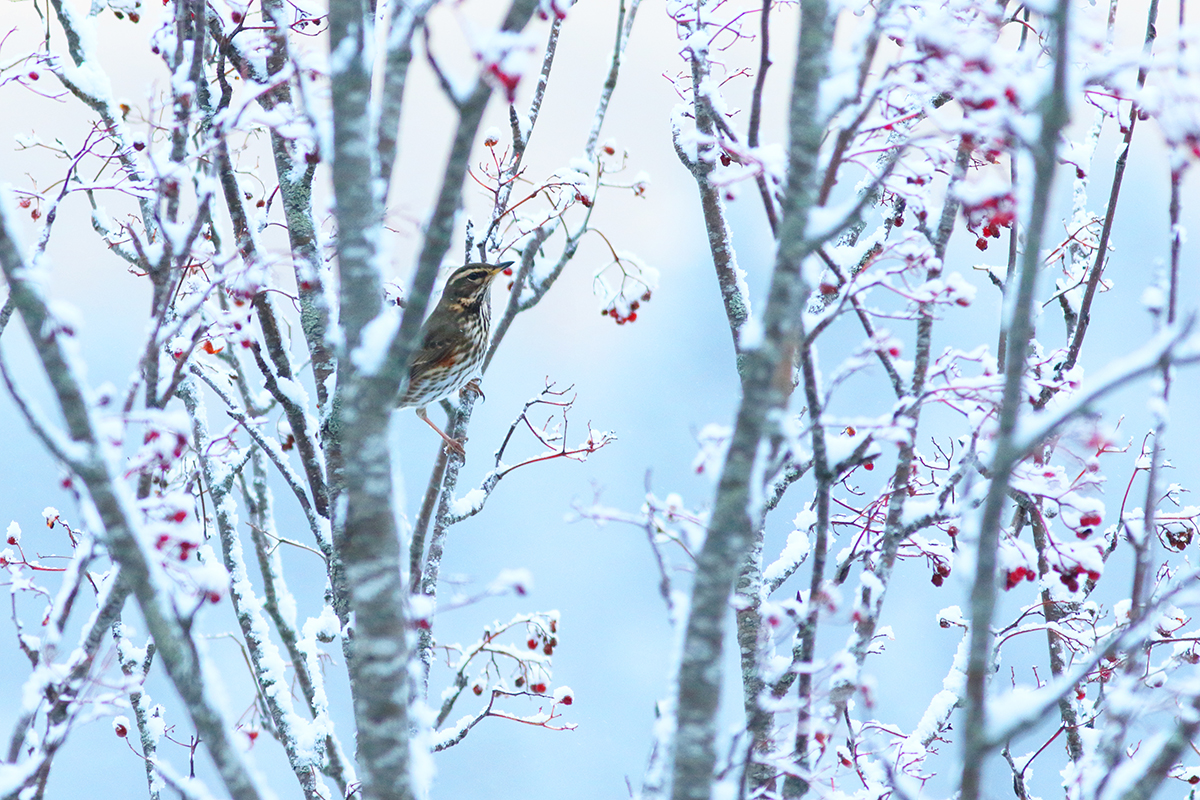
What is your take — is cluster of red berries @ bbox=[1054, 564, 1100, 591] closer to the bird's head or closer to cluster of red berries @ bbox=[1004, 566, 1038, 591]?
cluster of red berries @ bbox=[1004, 566, 1038, 591]

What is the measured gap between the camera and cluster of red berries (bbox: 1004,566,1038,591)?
313cm

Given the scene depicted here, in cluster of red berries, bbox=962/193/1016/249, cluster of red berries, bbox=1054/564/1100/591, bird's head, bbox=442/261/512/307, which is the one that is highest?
bird's head, bbox=442/261/512/307

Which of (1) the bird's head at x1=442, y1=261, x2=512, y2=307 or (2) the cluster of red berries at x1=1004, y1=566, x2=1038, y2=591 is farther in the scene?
(1) the bird's head at x1=442, y1=261, x2=512, y2=307

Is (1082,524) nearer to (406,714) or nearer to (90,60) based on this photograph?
(406,714)

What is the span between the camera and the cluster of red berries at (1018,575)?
3.13 metres

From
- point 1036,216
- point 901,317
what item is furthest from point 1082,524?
point 1036,216

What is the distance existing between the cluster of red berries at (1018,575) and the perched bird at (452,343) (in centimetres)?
358

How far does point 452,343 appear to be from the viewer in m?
6.48

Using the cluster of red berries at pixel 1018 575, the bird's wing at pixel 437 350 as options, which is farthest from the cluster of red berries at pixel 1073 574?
the bird's wing at pixel 437 350

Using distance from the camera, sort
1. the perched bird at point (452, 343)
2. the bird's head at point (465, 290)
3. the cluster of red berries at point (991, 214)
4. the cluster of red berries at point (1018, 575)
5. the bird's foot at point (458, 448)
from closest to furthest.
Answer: the cluster of red berries at point (991, 214)
the cluster of red berries at point (1018, 575)
the bird's foot at point (458, 448)
the perched bird at point (452, 343)
the bird's head at point (465, 290)

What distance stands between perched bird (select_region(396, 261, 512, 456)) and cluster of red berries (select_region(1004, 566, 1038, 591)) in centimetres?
358

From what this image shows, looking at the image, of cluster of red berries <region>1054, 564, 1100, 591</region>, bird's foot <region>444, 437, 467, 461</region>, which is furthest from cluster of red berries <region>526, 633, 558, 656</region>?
cluster of red berries <region>1054, 564, 1100, 591</region>

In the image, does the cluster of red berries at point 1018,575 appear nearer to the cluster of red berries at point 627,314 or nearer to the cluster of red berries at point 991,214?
the cluster of red berries at point 991,214

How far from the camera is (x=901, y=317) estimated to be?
9.61ft
